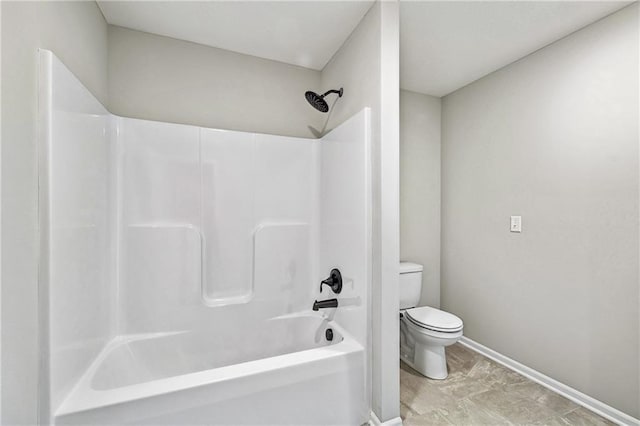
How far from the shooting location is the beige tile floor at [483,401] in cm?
167

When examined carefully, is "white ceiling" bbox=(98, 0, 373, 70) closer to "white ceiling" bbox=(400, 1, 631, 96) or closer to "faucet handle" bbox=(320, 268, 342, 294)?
"white ceiling" bbox=(400, 1, 631, 96)

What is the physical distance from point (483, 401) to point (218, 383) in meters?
1.73

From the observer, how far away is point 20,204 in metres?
0.94

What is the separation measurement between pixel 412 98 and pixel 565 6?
4.12ft

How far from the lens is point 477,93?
252cm

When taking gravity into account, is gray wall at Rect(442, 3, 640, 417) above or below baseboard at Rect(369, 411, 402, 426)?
above

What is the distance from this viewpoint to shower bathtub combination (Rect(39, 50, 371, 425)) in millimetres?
1145

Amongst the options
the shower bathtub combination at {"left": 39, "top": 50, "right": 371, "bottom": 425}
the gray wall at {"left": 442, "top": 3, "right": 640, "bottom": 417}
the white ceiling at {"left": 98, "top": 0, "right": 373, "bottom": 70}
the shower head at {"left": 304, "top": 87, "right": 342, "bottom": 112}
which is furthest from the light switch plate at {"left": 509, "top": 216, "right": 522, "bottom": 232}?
the white ceiling at {"left": 98, "top": 0, "right": 373, "bottom": 70}

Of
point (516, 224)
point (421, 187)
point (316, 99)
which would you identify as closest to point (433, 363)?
point (516, 224)

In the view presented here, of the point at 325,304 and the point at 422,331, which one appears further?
the point at 422,331

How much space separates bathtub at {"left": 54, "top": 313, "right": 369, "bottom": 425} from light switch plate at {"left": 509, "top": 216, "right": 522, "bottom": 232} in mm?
1611

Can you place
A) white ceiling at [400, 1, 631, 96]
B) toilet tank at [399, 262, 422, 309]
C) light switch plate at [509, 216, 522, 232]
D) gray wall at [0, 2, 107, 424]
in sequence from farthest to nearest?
toilet tank at [399, 262, 422, 309] < light switch plate at [509, 216, 522, 232] < white ceiling at [400, 1, 631, 96] < gray wall at [0, 2, 107, 424]

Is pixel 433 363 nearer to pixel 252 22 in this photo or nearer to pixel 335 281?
pixel 335 281

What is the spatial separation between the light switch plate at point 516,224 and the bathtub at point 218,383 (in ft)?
5.29
